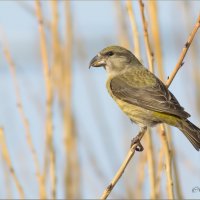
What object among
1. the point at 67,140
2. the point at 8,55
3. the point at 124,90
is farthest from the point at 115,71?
the point at 8,55

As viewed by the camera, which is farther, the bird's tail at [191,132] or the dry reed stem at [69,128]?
the dry reed stem at [69,128]

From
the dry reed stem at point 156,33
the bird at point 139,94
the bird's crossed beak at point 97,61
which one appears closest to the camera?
the bird at point 139,94

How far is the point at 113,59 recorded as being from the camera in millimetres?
3859

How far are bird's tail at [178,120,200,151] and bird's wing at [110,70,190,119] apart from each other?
0.06 metres

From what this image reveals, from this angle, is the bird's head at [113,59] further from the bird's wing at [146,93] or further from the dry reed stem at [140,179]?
the dry reed stem at [140,179]

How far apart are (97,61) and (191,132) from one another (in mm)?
999

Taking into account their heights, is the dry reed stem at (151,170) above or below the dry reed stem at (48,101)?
below

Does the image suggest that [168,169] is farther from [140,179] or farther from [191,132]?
[140,179]

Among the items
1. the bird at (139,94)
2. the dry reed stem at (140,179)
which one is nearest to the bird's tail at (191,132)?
the bird at (139,94)

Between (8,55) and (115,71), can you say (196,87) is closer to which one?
(115,71)

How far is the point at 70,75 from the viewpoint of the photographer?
3.77m

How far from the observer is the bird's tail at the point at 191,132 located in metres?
3.02

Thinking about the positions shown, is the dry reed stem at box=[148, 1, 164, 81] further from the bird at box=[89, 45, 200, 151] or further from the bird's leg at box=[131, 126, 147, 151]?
the bird's leg at box=[131, 126, 147, 151]

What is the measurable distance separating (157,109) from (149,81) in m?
0.41
